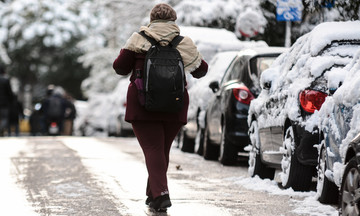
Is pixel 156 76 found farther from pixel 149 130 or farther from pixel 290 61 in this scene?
pixel 290 61

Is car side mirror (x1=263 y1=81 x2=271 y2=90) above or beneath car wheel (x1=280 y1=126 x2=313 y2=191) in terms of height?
above

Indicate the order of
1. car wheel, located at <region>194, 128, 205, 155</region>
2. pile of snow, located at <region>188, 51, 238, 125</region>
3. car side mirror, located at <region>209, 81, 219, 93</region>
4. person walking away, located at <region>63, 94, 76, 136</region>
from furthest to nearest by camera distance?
person walking away, located at <region>63, 94, 76, 136</region> → car wheel, located at <region>194, 128, 205, 155</region> → pile of snow, located at <region>188, 51, 238, 125</region> → car side mirror, located at <region>209, 81, 219, 93</region>

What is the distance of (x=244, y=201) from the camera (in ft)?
27.9

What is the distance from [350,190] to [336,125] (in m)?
1.26

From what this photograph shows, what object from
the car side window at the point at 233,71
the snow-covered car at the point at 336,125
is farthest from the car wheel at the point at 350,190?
the car side window at the point at 233,71

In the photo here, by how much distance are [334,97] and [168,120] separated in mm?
1424

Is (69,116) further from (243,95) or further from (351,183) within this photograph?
(351,183)

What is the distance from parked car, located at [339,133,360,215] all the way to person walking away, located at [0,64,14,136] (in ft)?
51.4

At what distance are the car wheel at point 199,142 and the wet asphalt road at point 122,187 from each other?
64 cm

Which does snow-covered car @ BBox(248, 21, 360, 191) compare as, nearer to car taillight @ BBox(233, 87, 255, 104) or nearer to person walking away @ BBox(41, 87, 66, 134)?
car taillight @ BBox(233, 87, 255, 104)

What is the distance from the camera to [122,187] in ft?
31.7

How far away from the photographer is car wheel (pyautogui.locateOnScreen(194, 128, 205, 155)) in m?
15.4

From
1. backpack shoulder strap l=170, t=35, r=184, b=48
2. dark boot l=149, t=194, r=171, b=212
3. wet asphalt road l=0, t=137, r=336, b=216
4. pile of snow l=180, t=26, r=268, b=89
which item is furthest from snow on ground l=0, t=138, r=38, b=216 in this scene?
pile of snow l=180, t=26, r=268, b=89

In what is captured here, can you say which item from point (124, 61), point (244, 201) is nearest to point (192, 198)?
point (244, 201)
